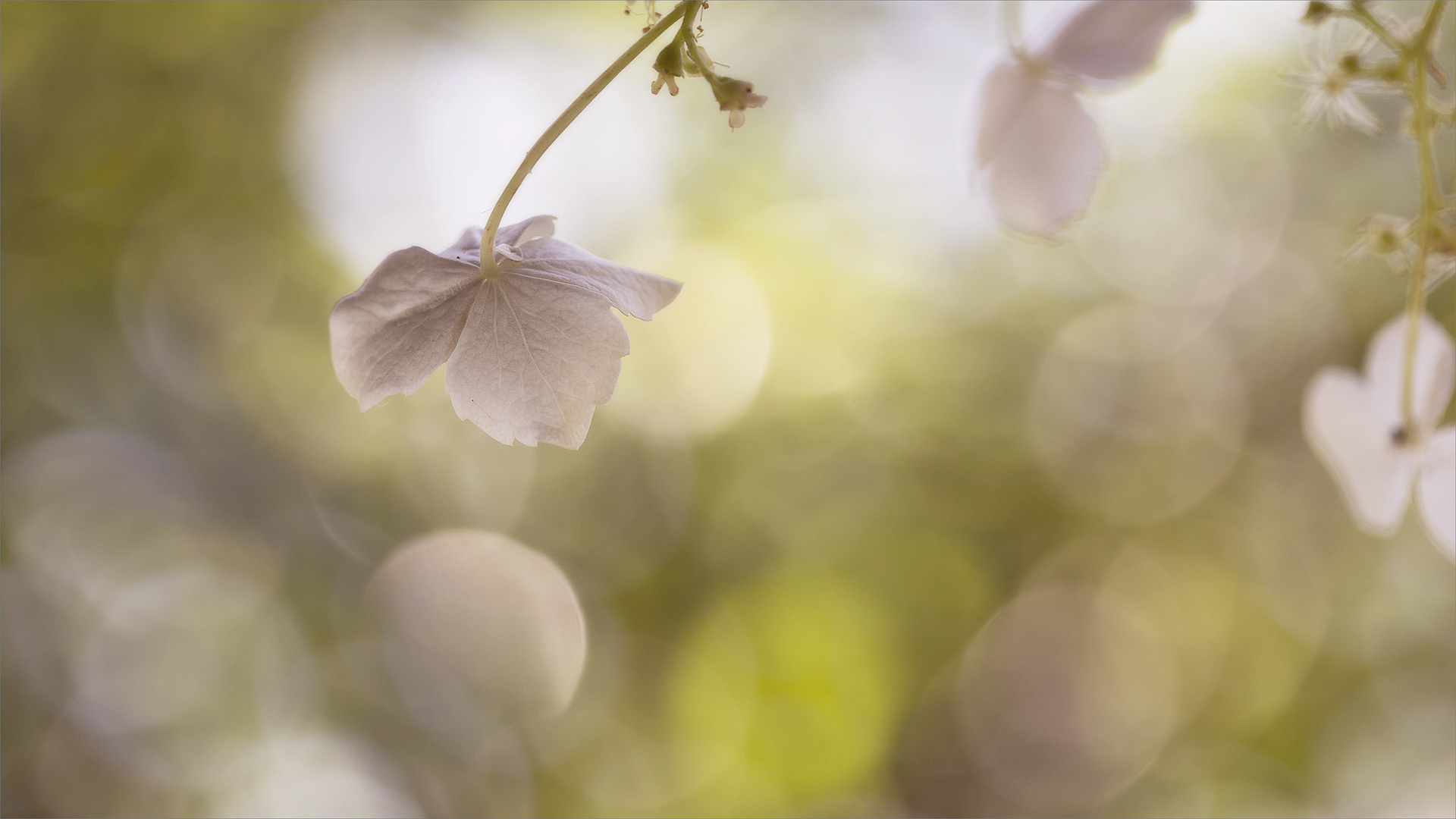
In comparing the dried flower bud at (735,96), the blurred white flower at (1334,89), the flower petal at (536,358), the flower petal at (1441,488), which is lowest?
the flower petal at (536,358)

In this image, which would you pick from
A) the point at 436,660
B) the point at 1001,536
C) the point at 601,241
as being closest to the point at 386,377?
the point at 601,241

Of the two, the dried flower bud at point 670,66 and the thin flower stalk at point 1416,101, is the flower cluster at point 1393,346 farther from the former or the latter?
the dried flower bud at point 670,66

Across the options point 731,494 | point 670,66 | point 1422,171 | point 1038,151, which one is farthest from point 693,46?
point 731,494

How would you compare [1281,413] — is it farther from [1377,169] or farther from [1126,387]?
[1377,169]

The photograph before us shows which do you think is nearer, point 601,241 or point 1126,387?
point 601,241

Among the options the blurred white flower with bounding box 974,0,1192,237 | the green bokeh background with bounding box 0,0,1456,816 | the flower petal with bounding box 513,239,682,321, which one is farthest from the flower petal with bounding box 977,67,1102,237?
the green bokeh background with bounding box 0,0,1456,816

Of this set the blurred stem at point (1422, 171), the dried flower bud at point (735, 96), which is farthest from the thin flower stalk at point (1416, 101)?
the dried flower bud at point (735, 96)

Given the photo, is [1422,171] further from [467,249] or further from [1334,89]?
[467,249]
